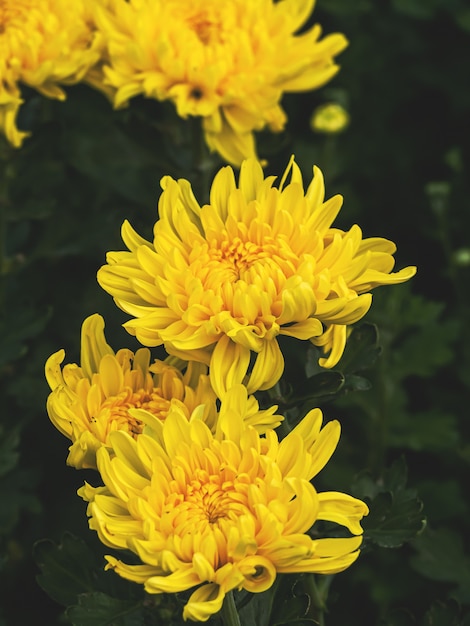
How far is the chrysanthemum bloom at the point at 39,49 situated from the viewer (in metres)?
1.85

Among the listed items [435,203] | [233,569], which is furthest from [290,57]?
[233,569]

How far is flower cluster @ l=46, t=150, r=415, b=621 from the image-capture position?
3.71 feet

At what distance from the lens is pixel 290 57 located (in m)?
1.93

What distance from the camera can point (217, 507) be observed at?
1.17m

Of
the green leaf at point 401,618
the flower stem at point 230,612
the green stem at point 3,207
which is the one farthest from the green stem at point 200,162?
the flower stem at point 230,612

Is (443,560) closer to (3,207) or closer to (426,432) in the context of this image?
(426,432)

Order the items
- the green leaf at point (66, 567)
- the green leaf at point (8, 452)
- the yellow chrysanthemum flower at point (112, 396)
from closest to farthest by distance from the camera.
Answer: the yellow chrysanthemum flower at point (112, 396)
the green leaf at point (66, 567)
the green leaf at point (8, 452)

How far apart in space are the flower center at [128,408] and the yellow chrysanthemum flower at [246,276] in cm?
7

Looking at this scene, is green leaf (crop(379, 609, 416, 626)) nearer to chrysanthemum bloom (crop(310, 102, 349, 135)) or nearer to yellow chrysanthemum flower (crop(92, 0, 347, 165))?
yellow chrysanthemum flower (crop(92, 0, 347, 165))

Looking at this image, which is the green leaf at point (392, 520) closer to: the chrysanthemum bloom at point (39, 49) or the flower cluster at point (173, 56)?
the flower cluster at point (173, 56)

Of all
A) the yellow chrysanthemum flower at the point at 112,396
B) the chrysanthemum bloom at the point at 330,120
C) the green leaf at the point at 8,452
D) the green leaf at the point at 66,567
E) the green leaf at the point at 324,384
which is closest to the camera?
the yellow chrysanthemum flower at the point at 112,396

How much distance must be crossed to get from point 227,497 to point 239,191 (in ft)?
1.33

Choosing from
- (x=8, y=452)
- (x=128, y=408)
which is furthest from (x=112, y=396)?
(x=8, y=452)

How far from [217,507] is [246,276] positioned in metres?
0.29
